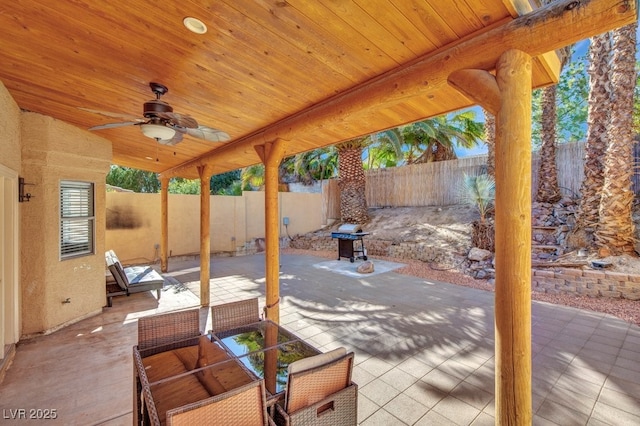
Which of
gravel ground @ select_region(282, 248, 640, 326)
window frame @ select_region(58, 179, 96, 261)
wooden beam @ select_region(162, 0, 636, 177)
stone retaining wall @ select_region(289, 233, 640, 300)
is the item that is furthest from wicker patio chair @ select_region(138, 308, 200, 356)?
stone retaining wall @ select_region(289, 233, 640, 300)

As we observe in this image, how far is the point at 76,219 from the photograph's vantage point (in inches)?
177

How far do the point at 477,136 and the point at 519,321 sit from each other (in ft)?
41.9

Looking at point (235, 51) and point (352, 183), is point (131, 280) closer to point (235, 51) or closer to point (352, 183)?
point (235, 51)

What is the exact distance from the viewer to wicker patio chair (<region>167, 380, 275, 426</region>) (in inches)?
52.6

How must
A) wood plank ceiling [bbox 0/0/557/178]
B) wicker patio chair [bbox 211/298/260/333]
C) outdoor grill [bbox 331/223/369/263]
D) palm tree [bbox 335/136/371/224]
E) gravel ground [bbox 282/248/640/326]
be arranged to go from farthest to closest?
palm tree [bbox 335/136/371/224], outdoor grill [bbox 331/223/369/263], gravel ground [bbox 282/248/640/326], wicker patio chair [bbox 211/298/260/333], wood plank ceiling [bbox 0/0/557/178]

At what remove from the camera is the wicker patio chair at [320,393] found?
160 centimetres

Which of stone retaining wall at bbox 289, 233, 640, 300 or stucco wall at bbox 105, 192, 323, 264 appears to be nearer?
stone retaining wall at bbox 289, 233, 640, 300

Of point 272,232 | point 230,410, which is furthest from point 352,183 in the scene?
point 230,410

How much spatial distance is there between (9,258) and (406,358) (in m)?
4.88

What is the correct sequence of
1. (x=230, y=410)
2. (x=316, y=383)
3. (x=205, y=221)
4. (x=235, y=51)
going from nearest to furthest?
(x=230, y=410), (x=316, y=383), (x=235, y=51), (x=205, y=221)

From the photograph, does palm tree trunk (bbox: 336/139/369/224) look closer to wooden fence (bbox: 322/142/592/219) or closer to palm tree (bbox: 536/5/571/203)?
wooden fence (bbox: 322/142/592/219)

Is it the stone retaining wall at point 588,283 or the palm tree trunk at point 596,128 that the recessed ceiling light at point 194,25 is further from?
the palm tree trunk at point 596,128

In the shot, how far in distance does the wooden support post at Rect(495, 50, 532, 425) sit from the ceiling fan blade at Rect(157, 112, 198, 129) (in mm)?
2587

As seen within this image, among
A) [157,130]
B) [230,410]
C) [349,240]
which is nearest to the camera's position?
[230,410]
